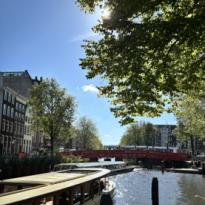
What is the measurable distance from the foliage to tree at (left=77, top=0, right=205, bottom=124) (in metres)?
142

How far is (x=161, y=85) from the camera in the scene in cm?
1827

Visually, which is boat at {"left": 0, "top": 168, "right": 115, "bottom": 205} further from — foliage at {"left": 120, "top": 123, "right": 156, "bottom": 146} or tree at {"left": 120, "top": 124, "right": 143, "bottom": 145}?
foliage at {"left": 120, "top": 123, "right": 156, "bottom": 146}

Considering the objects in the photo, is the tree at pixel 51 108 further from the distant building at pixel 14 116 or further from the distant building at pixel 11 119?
the distant building at pixel 11 119

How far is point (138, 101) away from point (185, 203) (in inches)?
832

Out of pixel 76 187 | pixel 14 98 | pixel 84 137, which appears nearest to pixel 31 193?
pixel 76 187

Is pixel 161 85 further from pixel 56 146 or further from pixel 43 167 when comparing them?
pixel 56 146

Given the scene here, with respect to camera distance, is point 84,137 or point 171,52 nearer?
point 171,52

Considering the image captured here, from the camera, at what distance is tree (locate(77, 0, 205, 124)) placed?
15.4 metres

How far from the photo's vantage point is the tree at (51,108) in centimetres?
7462

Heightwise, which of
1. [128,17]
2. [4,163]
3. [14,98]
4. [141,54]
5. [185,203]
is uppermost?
[14,98]

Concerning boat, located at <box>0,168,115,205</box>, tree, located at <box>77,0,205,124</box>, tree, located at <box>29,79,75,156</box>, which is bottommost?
boat, located at <box>0,168,115,205</box>

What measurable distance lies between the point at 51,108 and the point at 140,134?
296ft

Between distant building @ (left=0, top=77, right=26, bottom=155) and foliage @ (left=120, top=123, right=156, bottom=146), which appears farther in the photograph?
foliage @ (left=120, top=123, right=156, bottom=146)

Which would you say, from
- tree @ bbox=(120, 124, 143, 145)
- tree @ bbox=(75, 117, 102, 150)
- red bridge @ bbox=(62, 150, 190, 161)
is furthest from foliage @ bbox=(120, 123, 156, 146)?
red bridge @ bbox=(62, 150, 190, 161)
